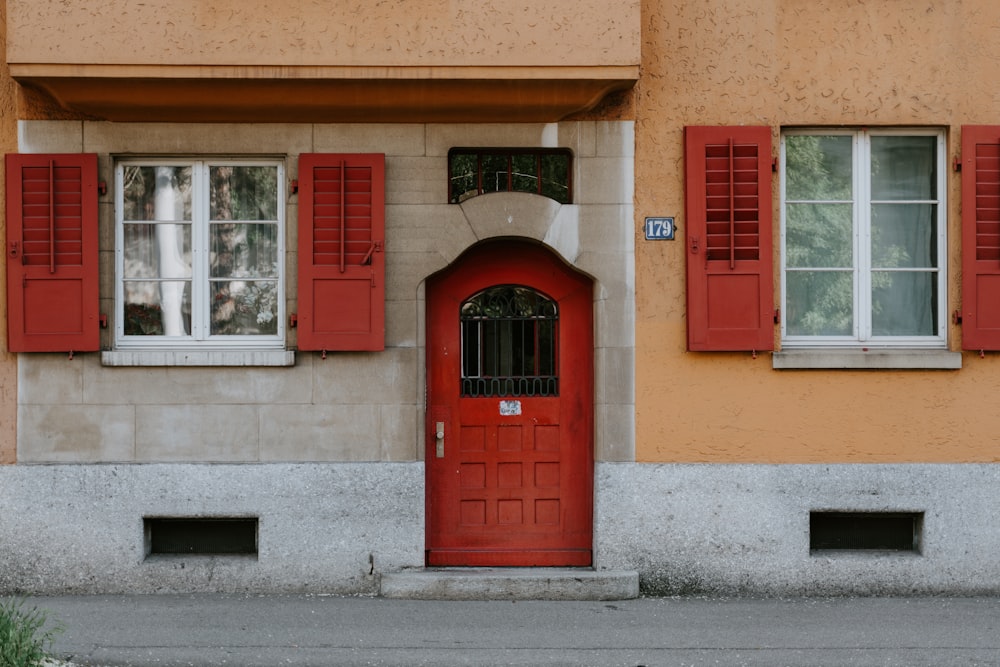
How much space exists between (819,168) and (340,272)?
3680 millimetres

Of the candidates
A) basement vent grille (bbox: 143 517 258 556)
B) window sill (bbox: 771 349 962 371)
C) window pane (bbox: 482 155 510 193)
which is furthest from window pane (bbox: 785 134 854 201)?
basement vent grille (bbox: 143 517 258 556)

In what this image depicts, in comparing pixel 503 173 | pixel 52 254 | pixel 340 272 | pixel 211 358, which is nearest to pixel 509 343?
pixel 503 173

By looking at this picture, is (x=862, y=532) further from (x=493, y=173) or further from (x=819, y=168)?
(x=493, y=173)

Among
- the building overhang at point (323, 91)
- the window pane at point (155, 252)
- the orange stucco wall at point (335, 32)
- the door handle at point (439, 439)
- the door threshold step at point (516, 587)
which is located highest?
the orange stucco wall at point (335, 32)

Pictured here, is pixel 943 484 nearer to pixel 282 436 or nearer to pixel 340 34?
pixel 282 436

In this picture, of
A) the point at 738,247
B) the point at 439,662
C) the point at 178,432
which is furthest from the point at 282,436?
the point at 738,247

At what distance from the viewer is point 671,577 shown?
26.9 feet

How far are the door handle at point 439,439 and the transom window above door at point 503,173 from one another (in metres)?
1.69

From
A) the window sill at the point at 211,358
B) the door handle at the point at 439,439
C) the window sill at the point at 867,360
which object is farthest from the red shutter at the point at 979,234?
the window sill at the point at 211,358

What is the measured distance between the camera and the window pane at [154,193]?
8328 millimetres

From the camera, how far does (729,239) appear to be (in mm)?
8133

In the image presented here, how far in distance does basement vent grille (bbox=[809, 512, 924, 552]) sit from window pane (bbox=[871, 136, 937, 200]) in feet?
7.99

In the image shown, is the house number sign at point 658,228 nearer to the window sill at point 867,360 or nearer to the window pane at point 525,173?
the window pane at point 525,173

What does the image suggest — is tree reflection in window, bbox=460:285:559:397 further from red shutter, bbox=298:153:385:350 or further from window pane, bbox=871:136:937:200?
window pane, bbox=871:136:937:200
